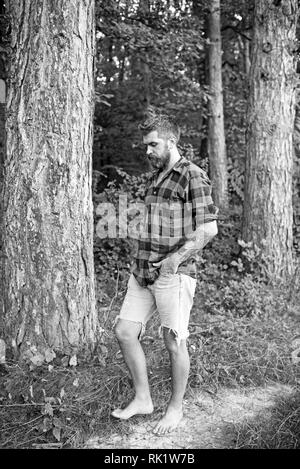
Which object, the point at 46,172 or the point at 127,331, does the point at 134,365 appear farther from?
the point at 46,172

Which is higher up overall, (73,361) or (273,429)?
(73,361)

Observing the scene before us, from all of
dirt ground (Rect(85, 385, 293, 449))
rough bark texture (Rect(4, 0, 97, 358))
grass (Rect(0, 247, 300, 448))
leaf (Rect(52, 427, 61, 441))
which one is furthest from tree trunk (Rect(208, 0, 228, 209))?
leaf (Rect(52, 427, 61, 441))

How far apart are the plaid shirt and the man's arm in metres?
0.04

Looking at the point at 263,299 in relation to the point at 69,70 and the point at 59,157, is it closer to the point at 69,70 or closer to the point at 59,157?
the point at 59,157

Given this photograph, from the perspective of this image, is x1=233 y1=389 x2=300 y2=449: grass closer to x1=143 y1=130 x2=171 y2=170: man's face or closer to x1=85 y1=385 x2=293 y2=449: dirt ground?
x1=85 y1=385 x2=293 y2=449: dirt ground

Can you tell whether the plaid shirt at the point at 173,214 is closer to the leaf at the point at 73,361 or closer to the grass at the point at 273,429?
the leaf at the point at 73,361

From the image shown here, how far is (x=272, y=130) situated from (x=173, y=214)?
12.0ft

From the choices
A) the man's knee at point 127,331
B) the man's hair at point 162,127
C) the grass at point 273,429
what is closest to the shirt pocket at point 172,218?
the man's hair at point 162,127

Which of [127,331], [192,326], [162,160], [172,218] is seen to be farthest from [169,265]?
[192,326]

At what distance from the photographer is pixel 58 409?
3.35 meters

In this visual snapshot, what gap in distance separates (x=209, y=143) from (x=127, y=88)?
3.88 metres

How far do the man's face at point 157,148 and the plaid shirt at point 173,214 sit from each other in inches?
3.8

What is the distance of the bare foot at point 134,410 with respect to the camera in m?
3.32

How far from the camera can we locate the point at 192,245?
121 inches
